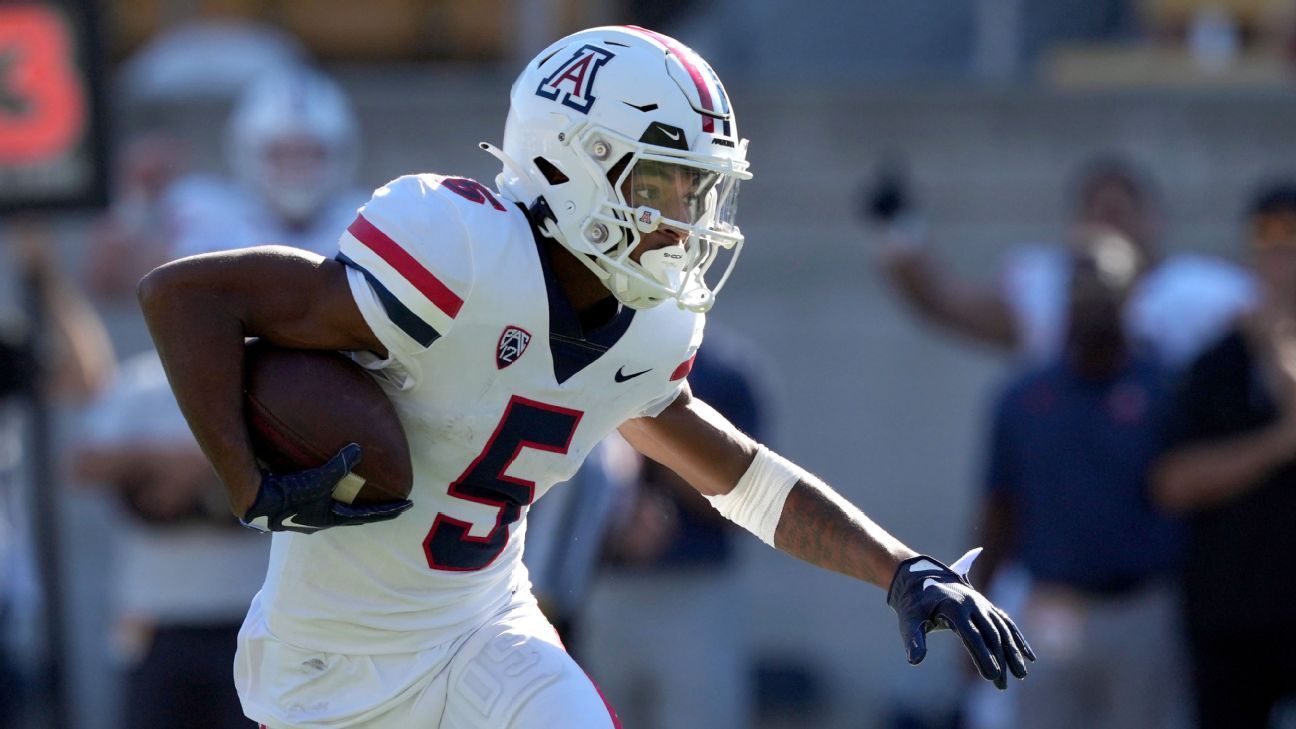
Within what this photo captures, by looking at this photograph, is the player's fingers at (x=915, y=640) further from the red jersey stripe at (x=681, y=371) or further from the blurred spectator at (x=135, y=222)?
the blurred spectator at (x=135, y=222)

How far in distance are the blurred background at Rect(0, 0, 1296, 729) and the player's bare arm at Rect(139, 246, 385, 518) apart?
273cm

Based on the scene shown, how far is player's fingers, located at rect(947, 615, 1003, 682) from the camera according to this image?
314cm

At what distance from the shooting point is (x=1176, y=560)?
233 inches

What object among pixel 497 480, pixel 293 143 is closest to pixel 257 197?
pixel 293 143

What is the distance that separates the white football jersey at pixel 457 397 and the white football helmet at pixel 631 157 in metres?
0.08

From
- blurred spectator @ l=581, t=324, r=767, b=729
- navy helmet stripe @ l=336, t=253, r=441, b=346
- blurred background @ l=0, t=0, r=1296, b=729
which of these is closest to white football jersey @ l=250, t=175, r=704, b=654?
navy helmet stripe @ l=336, t=253, r=441, b=346

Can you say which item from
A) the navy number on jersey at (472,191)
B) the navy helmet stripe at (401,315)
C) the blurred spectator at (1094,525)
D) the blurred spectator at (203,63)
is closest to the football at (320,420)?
the navy helmet stripe at (401,315)

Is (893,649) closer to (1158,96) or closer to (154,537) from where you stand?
(1158,96)

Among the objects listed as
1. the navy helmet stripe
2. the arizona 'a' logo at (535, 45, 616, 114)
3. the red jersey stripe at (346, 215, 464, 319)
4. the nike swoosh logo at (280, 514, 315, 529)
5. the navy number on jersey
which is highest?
the arizona 'a' logo at (535, 45, 616, 114)

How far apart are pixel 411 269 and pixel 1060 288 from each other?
376 cm

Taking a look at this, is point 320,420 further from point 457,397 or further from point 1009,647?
point 1009,647

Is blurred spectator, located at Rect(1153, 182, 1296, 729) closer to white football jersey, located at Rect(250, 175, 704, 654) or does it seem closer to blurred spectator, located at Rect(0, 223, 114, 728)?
white football jersey, located at Rect(250, 175, 704, 654)

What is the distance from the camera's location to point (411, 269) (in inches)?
122

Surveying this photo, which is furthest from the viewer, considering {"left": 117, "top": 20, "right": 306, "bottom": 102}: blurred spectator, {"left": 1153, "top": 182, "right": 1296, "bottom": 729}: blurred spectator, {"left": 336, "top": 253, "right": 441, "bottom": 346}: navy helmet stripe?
{"left": 117, "top": 20, "right": 306, "bottom": 102}: blurred spectator
